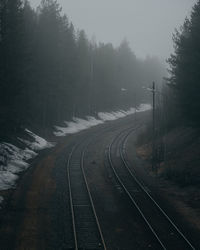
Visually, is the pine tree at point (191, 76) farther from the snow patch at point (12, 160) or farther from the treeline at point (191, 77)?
the snow patch at point (12, 160)

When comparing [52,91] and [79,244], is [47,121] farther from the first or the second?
[79,244]

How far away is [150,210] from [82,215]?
4.05 meters

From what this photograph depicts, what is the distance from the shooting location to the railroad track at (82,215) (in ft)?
46.9

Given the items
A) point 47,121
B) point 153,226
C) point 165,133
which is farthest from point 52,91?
point 153,226

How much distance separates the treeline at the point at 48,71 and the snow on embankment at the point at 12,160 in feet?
6.09

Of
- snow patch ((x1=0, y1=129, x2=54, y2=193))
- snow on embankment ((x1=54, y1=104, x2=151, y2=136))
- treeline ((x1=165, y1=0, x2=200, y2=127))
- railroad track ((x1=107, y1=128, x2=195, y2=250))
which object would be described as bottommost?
railroad track ((x1=107, y1=128, x2=195, y2=250))

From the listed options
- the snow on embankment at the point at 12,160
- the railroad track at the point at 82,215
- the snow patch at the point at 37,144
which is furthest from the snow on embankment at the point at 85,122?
the railroad track at the point at 82,215

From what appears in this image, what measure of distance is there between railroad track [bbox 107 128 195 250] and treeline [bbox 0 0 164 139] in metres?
10.9

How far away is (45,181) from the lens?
24.0 meters

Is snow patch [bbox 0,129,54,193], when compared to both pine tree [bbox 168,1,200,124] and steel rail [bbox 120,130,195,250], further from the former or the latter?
pine tree [bbox 168,1,200,124]

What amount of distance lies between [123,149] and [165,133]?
18.8 ft

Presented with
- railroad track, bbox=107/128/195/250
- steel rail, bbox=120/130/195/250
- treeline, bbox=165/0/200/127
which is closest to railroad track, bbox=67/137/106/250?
railroad track, bbox=107/128/195/250

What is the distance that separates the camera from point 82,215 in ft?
57.3

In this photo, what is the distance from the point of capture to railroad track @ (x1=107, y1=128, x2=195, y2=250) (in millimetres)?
14625
